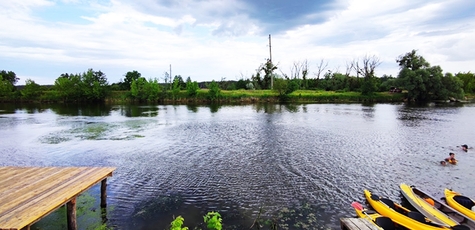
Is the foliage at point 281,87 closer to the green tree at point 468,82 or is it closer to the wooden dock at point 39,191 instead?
the green tree at point 468,82

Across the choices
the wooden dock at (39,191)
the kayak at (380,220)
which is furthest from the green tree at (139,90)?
the kayak at (380,220)

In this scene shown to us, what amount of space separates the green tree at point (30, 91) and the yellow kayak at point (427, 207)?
96.1m

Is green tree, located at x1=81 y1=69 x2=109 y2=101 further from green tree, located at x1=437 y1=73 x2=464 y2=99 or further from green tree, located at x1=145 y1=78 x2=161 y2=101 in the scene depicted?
green tree, located at x1=437 y1=73 x2=464 y2=99

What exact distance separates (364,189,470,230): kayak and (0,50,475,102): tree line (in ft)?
214

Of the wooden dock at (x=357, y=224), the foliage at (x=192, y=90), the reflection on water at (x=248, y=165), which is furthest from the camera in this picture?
the foliage at (x=192, y=90)

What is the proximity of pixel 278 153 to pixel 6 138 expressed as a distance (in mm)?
22544

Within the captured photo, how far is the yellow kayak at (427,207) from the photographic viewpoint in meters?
8.53

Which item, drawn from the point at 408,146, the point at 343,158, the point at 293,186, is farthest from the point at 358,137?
the point at 293,186

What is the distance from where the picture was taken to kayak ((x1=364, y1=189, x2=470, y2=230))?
778 centimetres

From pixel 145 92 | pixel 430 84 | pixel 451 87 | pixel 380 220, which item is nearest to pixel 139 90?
pixel 145 92

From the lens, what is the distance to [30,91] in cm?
8069

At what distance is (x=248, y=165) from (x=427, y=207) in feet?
27.8

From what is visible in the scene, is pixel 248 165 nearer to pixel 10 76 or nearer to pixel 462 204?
pixel 462 204

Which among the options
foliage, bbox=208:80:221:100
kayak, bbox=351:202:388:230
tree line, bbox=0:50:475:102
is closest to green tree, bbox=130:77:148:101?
tree line, bbox=0:50:475:102
